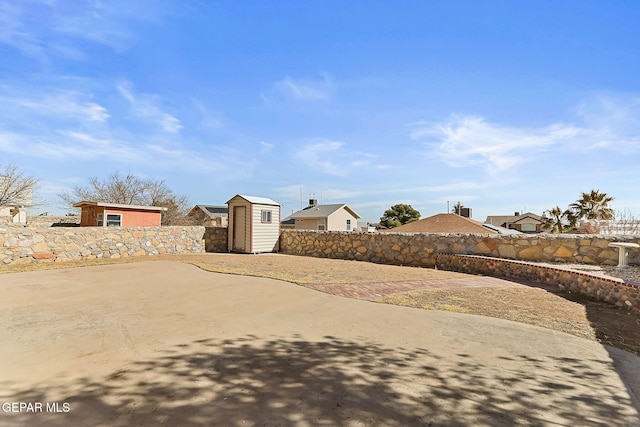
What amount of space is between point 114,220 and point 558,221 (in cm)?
3115

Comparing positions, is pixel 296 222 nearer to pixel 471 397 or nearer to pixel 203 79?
pixel 203 79

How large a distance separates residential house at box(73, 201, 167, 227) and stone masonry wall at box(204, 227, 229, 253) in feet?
16.3

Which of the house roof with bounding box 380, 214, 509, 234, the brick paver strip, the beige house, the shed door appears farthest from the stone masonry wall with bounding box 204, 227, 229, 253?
the beige house

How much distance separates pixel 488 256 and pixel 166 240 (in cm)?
1268

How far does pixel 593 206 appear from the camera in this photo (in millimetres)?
22438

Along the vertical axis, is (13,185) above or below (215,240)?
above

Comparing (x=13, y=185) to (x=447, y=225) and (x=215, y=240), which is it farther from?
(x=447, y=225)

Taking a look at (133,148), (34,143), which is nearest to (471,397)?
(34,143)

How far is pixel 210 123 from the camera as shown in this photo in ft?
51.2

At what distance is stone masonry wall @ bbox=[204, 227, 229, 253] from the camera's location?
15.6 metres

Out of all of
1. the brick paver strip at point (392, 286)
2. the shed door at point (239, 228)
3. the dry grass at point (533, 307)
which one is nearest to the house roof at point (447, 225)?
the shed door at point (239, 228)

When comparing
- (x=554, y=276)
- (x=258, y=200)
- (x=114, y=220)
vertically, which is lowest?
(x=554, y=276)

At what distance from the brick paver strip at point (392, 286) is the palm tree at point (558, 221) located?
2163 centimetres

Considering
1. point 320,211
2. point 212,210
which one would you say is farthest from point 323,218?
point 212,210
